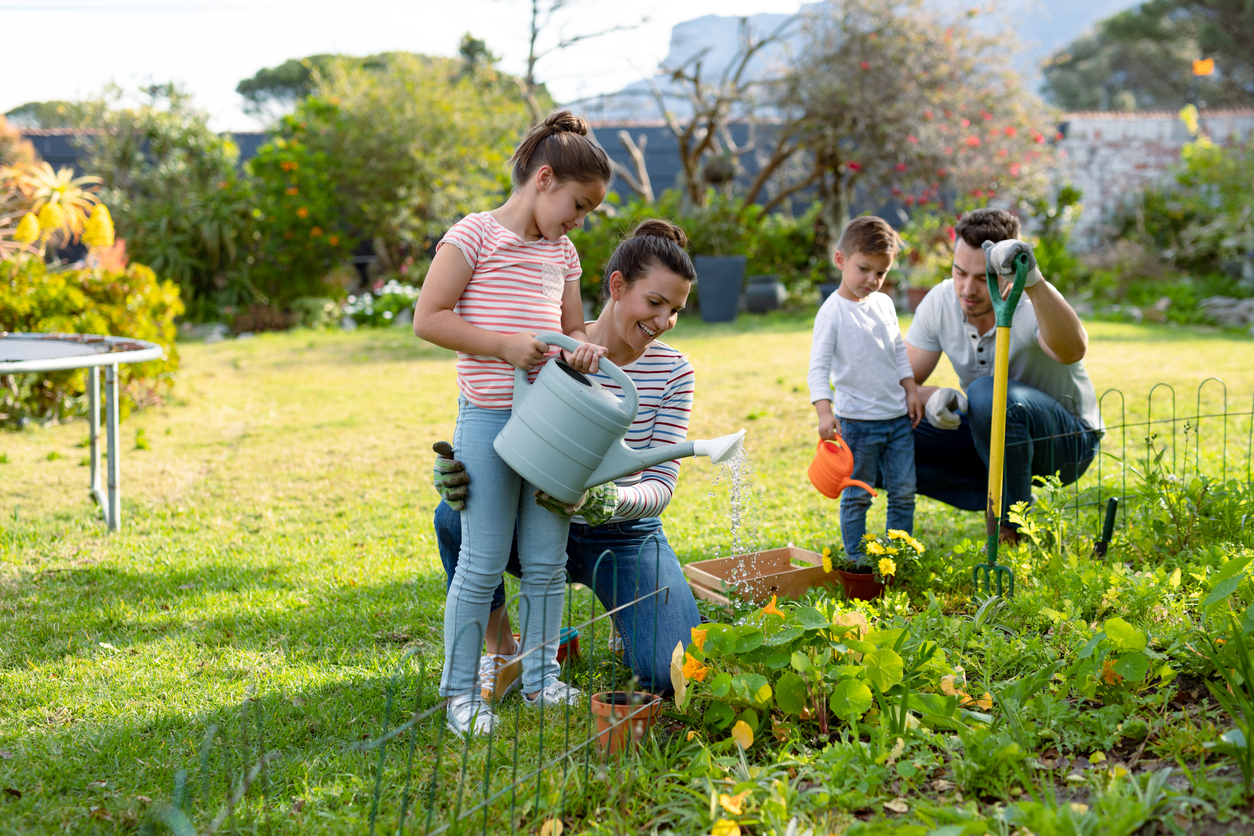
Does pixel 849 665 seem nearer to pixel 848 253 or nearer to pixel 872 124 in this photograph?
pixel 848 253

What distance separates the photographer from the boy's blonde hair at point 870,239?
2777mm

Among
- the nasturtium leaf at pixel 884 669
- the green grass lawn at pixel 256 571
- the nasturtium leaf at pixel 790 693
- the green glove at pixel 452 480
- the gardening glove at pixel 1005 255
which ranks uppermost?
the gardening glove at pixel 1005 255

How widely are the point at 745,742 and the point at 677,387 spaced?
840 millimetres

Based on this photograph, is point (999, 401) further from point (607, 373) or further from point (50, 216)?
point (50, 216)

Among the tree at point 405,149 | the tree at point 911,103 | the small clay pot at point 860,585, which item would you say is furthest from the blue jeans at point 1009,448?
the tree at point 405,149

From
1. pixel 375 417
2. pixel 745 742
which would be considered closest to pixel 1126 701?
pixel 745 742

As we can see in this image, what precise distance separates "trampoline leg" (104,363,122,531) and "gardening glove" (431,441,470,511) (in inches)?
76.2

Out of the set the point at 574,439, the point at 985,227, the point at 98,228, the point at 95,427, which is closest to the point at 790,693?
the point at 574,439

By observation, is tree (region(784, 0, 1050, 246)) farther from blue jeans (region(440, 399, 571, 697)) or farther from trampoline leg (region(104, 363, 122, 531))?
blue jeans (region(440, 399, 571, 697))

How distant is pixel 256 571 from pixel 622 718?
182 cm

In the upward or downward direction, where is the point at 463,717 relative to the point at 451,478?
downward

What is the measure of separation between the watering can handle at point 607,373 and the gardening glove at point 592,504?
0.68 feet

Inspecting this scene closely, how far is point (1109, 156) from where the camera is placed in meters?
12.6

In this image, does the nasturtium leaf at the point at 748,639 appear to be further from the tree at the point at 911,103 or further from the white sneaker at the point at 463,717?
the tree at the point at 911,103
